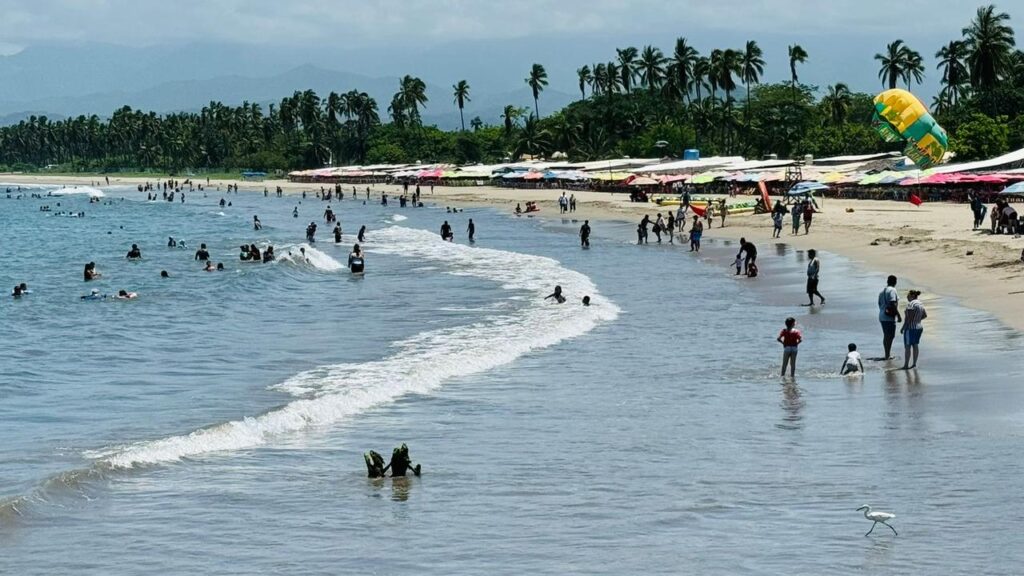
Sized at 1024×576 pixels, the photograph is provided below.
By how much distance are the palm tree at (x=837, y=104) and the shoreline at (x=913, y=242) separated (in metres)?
36.0

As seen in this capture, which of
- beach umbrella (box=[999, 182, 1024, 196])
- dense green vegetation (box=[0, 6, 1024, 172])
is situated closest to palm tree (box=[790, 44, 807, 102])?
dense green vegetation (box=[0, 6, 1024, 172])

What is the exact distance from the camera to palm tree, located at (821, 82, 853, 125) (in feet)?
369

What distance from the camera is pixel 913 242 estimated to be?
4225 centimetres

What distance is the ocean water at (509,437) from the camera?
38.0ft

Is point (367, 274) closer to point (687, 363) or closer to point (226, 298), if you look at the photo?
point (226, 298)

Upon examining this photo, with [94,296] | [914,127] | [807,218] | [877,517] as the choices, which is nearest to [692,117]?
[914,127]

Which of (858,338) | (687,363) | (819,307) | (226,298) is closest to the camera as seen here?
(687,363)

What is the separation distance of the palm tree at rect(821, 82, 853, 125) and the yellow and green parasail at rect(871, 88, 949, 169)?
38357mm

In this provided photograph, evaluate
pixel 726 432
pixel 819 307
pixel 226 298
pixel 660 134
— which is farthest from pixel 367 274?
pixel 660 134

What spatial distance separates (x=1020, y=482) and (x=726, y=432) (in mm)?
4159

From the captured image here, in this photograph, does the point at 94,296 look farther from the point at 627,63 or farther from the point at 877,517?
the point at 627,63

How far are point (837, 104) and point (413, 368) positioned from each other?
9677 centimetres

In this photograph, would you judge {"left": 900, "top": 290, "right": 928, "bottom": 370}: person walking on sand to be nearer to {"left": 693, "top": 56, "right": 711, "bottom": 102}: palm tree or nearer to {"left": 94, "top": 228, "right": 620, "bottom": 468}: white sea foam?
{"left": 94, "top": 228, "right": 620, "bottom": 468}: white sea foam

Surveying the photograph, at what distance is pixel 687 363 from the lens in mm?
22422
